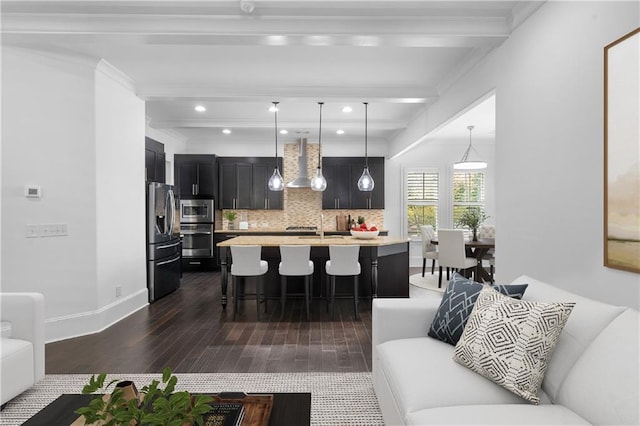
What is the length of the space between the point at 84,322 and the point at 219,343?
1.49m

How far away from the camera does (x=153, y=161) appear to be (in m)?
5.61

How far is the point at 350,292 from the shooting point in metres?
5.30

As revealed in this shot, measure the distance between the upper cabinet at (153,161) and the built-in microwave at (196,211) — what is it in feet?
5.36

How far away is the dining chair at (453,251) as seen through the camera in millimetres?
5742

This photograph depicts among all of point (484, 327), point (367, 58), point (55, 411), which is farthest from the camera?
point (367, 58)

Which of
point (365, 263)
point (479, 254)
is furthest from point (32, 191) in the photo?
point (479, 254)

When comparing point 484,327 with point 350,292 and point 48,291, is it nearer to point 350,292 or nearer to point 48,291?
point 350,292

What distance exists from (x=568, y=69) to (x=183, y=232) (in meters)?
6.95

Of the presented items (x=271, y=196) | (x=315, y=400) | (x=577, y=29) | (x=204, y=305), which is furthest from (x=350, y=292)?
(x=577, y=29)

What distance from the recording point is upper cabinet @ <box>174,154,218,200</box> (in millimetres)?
7668

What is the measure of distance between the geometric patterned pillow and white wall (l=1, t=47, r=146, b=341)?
3.78 metres

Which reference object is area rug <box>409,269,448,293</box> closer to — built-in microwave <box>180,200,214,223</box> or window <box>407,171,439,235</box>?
window <box>407,171,439,235</box>

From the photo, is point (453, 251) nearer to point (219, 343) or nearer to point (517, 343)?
point (219, 343)

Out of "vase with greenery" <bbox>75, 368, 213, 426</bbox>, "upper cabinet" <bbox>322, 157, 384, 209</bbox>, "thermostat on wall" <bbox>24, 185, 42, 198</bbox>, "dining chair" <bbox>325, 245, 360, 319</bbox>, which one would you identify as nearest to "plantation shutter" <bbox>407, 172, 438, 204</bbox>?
"upper cabinet" <bbox>322, 157, 384, 209</bbox>
